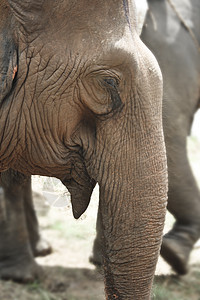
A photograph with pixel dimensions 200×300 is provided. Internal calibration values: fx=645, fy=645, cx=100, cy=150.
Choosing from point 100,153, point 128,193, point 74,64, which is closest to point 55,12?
point 74,64

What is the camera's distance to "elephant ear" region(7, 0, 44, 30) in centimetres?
150

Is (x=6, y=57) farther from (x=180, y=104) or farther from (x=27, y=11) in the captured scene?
(x=180, y=104)

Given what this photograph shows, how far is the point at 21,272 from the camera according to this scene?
3.04 metres

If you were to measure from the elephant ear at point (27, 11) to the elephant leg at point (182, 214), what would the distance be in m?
1.42

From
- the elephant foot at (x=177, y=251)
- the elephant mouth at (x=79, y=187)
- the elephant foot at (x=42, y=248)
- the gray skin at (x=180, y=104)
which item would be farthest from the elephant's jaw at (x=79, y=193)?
the elephant foot at (x=42, y=248)

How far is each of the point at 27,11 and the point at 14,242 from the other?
69.6 inches

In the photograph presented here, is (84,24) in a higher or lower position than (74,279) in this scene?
higher

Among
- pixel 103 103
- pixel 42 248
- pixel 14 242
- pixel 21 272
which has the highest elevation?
pixel 103 103

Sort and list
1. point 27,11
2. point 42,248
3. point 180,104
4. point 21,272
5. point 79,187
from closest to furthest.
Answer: point 27,11 < point 79,187 < point 180,104 < point 21,272 < point 42,248

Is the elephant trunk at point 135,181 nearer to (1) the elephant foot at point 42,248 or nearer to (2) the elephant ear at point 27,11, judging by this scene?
(2) the elephant ear at point 27,11

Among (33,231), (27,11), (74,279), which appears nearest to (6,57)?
(27,11)

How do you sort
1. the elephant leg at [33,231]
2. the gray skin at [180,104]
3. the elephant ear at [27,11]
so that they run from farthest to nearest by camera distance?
the elephant leg at [33,231]
the gray skin at [180,104]
the elephant ear at [27,11]

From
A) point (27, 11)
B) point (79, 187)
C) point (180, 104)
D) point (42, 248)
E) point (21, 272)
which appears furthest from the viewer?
point (42, 248)

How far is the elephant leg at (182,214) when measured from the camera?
9.50 ft
